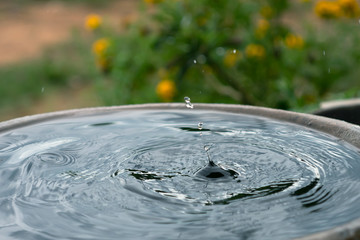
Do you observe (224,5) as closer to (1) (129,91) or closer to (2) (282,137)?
(1) (129,91)

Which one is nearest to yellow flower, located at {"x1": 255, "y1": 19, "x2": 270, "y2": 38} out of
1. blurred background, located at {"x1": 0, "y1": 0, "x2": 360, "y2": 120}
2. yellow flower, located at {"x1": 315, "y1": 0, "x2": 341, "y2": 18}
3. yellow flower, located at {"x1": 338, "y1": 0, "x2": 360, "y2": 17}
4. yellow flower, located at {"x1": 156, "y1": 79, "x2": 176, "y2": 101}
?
blurred background, located at {"x1": 0, "y1": 0, "x2": 360, "y2": 120}

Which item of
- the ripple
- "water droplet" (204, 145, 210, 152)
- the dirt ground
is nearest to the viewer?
the ripple

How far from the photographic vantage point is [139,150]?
1696 millimetres

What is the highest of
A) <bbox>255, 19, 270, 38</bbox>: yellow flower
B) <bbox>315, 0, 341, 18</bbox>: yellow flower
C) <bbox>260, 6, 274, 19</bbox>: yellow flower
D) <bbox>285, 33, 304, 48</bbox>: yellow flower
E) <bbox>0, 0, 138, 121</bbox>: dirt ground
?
<bbox>0, 0, 138, 121</bbox>: dirt ground

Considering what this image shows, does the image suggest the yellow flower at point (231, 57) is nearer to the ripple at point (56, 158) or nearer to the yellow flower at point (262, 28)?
the yellow flower at point (262, 28)

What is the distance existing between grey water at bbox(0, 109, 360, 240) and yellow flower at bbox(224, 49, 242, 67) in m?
1.82

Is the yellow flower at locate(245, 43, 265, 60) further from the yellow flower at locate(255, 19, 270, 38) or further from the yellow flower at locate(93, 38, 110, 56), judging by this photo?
the yellow flower at locate(93, 38, 110, 56)

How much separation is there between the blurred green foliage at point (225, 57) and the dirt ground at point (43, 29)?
1912 mm

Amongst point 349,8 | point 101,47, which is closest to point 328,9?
point 349,8

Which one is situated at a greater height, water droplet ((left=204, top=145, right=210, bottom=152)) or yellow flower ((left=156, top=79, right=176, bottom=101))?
yellow flower ((left=156, top=79, right=176, bottom=101))

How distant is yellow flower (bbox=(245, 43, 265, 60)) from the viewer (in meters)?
3.80

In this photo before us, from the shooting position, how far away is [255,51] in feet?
12.5

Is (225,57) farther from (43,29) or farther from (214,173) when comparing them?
(43,29)

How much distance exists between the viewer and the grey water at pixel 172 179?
112 centimetres
